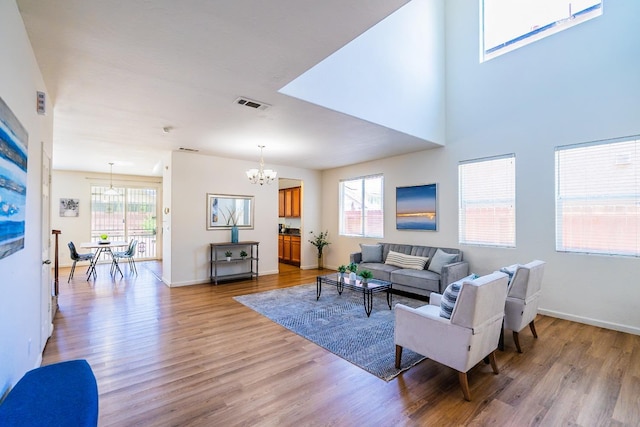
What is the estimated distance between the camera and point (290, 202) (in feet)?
29.1

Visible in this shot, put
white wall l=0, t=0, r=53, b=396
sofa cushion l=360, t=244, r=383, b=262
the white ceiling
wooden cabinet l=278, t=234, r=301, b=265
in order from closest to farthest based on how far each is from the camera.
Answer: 1. white wall l=0, t=0, r=53, b=396
2. the white ceiling
3. sofa cushion l=360, t=244, r=383, b=262
4. wooden cabinet l=278, t=234, r=301, b=265

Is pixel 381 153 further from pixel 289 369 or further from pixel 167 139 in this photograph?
pixel 289 369

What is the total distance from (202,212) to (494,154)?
18.1 feet

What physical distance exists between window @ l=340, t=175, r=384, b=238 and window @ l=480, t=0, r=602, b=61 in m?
3.12

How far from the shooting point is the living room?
222 centimetres

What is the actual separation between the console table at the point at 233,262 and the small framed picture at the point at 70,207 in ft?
16.6

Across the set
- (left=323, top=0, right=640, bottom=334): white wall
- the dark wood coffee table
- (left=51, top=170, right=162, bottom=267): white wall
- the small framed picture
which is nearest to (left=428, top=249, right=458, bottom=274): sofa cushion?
(left=323, top=0, right=640, bottom=334): white wall

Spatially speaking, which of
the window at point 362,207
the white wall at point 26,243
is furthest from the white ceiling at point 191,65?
the window at point 362,207

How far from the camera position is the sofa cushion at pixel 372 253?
6141 mm

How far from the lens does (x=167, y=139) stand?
4953 millimetres

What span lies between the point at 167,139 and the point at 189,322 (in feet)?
9.84

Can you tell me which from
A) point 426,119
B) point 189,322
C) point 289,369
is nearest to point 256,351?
point 289,369

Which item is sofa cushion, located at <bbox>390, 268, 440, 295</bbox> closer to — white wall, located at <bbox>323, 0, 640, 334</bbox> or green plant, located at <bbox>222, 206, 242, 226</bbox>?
white wall, located at <bbox>323, 0, 640, 334</bbox>

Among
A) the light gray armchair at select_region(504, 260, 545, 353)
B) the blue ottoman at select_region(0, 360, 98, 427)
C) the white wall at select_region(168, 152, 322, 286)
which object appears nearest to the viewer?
the blue ottoman at select_region(0, 360, 98, 427)
